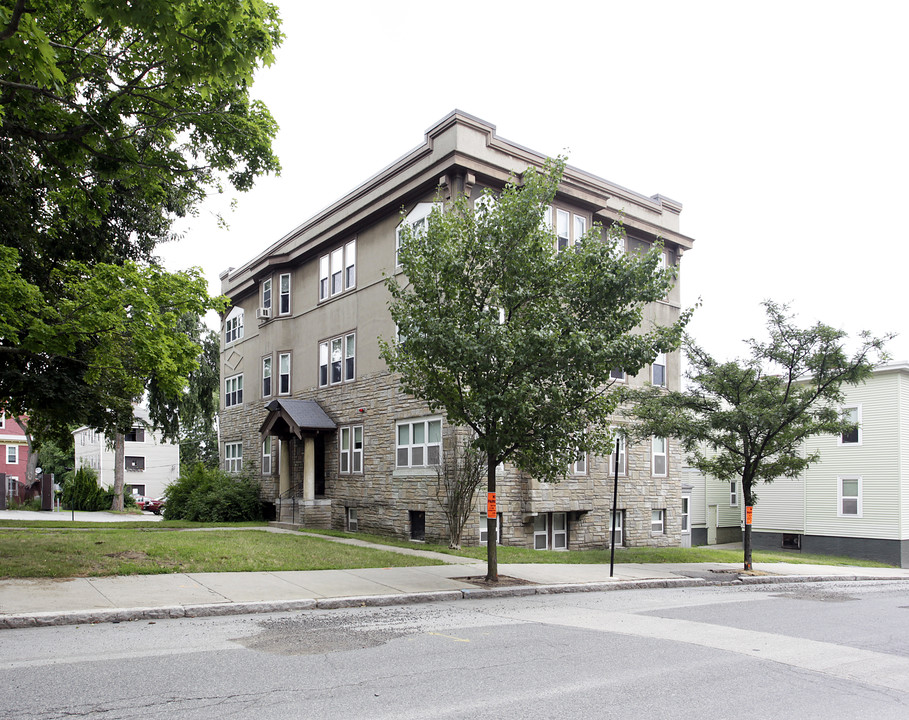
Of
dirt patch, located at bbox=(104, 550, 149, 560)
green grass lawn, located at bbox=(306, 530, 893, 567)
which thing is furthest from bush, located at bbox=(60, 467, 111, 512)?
dirt patch, located at bbox=(104, 550, 149, 560)

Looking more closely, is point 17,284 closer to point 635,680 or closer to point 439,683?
point 439,683

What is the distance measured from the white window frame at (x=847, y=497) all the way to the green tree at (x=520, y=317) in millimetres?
25398

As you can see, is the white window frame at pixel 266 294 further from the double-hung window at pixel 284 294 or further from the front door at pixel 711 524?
the front door at pixel 711 524

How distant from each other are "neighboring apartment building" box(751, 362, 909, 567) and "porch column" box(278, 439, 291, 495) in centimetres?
2384

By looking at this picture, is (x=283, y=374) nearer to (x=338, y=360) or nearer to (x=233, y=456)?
(x=338, y=360)

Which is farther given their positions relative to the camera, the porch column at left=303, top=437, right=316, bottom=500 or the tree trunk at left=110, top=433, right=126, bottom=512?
the tree trunk at left=110, top=433, right=126, bottom=512

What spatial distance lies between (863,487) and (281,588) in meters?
30.9

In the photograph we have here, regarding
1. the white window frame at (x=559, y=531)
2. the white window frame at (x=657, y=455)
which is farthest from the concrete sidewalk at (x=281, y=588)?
the white window frame at (x=657, y=455)

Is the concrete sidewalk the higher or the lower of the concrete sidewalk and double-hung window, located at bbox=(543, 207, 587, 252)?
the lower

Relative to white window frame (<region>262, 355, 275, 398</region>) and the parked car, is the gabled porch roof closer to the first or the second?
white window frame (<region>262, 355, 275, 398</region>)

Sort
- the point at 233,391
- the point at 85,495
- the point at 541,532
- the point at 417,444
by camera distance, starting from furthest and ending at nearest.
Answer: the point at 85,495, the point at 233,391, the point at 541,532, the point at 417,444

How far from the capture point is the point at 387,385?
917 inches

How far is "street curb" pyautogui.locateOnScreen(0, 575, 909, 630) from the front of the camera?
9023mm

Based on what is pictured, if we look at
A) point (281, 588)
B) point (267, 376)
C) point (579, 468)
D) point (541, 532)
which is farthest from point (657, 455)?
point (281, 588)
